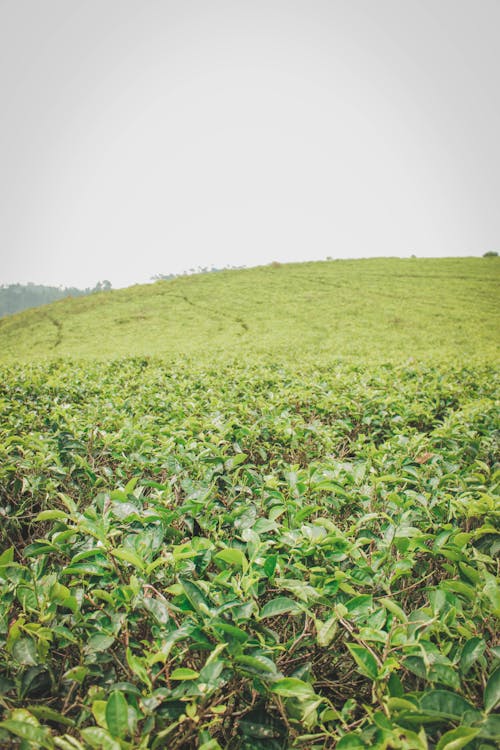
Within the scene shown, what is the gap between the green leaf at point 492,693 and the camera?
82cm

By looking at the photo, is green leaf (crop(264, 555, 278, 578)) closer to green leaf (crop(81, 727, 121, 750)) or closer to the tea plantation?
the tea plantation

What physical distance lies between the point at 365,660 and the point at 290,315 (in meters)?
21.8

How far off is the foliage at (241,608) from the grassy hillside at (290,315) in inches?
421

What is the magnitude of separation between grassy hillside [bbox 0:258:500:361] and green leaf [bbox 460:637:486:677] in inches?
460

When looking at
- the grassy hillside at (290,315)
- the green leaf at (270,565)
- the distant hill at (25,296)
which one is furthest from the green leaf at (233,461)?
the distant hill at (25,296)

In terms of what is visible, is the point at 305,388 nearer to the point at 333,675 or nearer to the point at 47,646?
the point at 333,675

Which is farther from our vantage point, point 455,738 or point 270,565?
point 270,565

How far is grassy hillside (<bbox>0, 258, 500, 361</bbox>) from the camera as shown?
655 inches

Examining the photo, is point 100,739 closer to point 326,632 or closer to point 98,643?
point 98,643

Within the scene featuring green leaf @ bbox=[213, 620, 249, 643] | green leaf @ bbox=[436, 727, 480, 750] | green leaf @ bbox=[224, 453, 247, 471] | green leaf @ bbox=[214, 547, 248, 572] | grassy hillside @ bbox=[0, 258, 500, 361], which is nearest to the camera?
green leaf @ bbox=[436, 727, 480, 750]

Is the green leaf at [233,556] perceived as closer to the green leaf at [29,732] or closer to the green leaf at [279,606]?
the green leaf at [279,606]

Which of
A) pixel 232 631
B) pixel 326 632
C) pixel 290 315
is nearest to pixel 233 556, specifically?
pixel 232 631

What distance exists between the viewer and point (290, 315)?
72.7ft

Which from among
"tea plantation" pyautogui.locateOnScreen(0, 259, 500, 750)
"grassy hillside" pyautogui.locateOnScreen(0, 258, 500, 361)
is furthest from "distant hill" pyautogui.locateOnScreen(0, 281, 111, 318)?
"tea plantation" pyautogui.locateOnScreen(0, 259, 500, 750)
